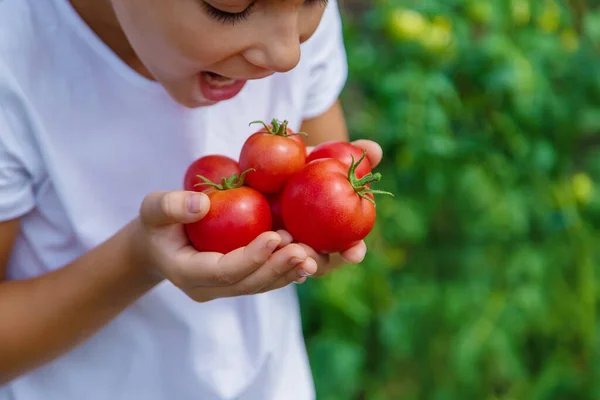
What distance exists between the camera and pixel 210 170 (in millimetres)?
892

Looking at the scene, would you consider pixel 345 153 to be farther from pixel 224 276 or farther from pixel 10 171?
pixel 10 171

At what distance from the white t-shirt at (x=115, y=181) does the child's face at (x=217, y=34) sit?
139mm

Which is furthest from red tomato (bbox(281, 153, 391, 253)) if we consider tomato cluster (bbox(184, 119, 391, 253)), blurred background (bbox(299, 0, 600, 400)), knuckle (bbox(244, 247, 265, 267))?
blurred background (bbox(299, 0, 600, 400))

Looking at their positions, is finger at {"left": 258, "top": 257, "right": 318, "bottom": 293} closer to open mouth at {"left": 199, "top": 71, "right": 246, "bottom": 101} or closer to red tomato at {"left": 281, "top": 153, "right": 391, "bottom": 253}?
red tomato at {"left": 281, "top": 153, "right": 391, "bottom": 253}

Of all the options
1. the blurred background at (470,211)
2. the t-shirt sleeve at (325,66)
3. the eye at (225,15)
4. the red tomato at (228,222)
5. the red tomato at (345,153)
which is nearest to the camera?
the eye at (225,15)

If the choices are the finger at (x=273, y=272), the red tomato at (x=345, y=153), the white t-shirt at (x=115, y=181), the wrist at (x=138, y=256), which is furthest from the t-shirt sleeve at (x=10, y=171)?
the red tomato at (x=345, y=153)

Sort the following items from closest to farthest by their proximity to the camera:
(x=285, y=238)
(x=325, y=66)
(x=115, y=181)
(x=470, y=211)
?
(x=285, y=238), (x=115, y=181), (x=325, y=66), (x=470, y=211)

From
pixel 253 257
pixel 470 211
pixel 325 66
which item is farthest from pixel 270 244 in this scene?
pixel 470 211

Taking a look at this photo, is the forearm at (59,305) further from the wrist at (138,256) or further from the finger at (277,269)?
the finger at (277,269)

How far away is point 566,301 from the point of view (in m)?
1.83

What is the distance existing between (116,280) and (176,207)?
0.56ft

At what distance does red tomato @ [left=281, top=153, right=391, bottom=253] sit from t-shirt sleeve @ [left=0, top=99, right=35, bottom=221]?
0.32 m

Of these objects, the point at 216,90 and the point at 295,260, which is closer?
the point at 295,260

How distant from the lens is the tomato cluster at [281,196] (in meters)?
0.83
